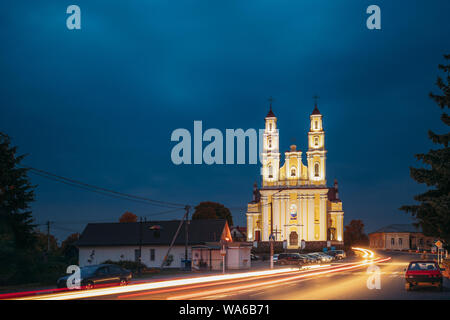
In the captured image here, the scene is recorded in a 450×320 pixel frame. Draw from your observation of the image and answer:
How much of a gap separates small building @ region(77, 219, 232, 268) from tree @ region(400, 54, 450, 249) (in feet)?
96.6

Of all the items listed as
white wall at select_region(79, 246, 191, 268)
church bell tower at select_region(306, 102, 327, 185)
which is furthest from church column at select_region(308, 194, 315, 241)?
white wall at select_region(79, 246, 191, 268)

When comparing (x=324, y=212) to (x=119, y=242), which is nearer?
(x=119, y=242)

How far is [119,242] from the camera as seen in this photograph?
58.6 m

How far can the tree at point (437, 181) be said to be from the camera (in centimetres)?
2389

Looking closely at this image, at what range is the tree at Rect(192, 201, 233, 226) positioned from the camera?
344ft

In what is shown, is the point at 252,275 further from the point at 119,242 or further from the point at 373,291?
the point at 119,242

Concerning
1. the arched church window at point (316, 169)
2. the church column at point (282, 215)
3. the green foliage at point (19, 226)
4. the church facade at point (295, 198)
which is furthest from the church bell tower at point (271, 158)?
the green foliage at point (19, 226)

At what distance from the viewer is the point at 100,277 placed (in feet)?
86.6

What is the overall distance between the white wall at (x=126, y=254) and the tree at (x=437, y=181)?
3111 cm

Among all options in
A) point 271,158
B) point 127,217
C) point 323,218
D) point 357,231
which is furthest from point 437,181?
point 357,231
